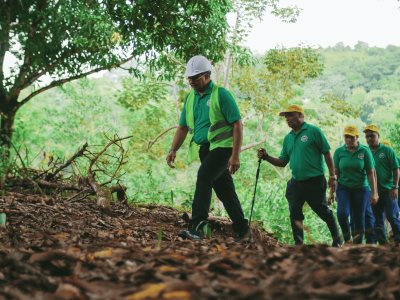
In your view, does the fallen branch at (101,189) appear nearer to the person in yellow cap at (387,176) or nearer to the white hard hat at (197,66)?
the white hard hat at (197,66)

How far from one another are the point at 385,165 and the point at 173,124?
2317 centimetres

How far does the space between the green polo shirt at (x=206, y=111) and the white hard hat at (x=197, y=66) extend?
0.23 m

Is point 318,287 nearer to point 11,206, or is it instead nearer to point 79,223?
point 79,223

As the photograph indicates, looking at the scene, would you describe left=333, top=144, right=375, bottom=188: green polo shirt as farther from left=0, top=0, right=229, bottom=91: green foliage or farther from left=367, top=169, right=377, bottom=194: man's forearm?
→ left=0, top=0, right=229, bottom=91: green foliage

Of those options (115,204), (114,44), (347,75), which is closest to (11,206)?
(115,204)

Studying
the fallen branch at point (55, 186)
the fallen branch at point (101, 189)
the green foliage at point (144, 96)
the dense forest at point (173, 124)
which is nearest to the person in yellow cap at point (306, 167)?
the dense forest at point (173, 124)

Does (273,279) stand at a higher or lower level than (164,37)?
lower

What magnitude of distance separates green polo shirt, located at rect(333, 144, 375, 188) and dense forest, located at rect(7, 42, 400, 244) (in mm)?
984

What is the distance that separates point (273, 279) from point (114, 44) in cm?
1096

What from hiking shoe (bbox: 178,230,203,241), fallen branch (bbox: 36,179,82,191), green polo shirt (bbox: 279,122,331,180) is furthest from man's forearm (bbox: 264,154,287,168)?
fallen branch (bbox: 36,179,82,191)

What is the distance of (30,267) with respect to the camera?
2217 millimetres

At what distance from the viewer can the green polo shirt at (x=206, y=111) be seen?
16.3 feet

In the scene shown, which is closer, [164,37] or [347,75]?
[164,37]

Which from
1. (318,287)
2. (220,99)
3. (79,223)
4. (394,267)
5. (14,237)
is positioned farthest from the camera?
(220,99)
